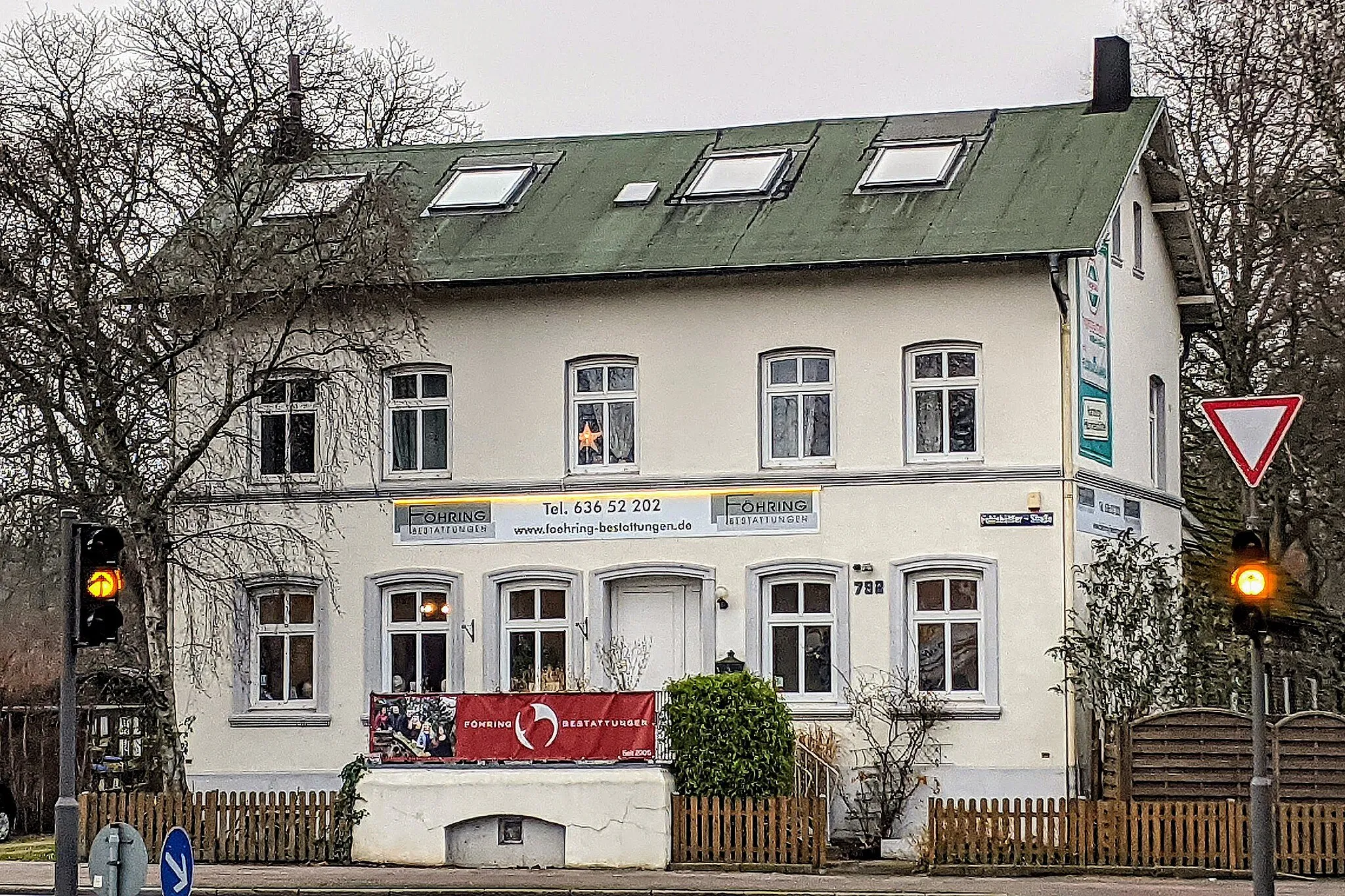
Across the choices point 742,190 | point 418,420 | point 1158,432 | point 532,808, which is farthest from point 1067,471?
point 418,420

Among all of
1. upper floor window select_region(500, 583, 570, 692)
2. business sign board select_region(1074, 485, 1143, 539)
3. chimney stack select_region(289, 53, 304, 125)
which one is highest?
chimney stack select_region(289, 53, 304, 125)

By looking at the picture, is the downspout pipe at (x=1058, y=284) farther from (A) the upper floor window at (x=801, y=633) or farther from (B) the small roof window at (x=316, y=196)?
(B) the small roof window at (x=316, y=196)

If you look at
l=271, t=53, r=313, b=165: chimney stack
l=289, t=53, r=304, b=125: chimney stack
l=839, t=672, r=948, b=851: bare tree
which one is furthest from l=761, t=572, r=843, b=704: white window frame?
l=289, t=53, r=304, b=125: chimney stack

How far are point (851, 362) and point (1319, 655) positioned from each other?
972 cm

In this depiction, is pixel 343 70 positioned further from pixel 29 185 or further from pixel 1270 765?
pixel 1270 765

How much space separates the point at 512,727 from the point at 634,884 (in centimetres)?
315

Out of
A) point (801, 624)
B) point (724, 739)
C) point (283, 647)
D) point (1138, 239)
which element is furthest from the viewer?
point (1138, 239)

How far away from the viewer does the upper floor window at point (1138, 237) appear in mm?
31500

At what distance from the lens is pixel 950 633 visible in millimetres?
27875

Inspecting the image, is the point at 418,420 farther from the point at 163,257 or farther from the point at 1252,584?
the point at 1252,584

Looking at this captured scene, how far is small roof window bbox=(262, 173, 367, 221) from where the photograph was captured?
27.3 metres

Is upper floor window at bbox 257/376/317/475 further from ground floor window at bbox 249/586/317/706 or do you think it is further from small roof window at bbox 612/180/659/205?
small roof window at bbox 612/180/659/205

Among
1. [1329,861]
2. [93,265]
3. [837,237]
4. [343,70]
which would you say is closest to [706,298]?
[837,237]

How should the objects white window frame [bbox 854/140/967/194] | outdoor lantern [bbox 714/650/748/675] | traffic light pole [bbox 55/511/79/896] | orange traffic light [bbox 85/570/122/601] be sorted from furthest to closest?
white window frame [bbox 854/140/967/194] < outdoor lantern [bbox 714/650/748/675] < orange traffic light [bbox 85/570/122/601] < traffic light pole [bbox 55/511/79/896]
